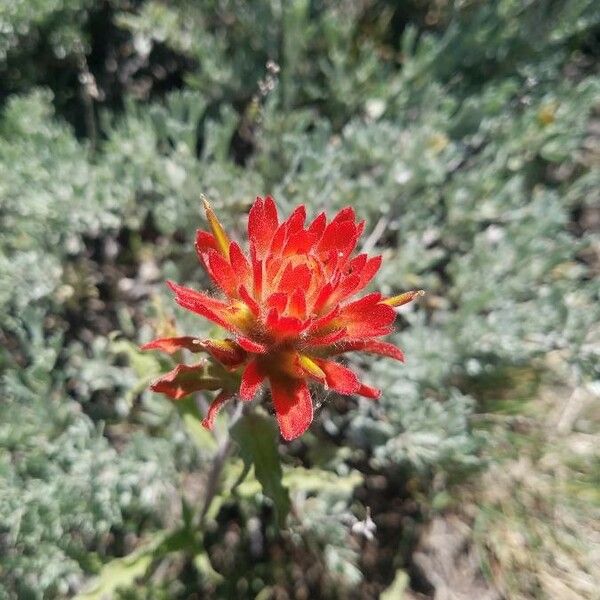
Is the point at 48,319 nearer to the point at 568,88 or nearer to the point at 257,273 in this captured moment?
the point at 257,273

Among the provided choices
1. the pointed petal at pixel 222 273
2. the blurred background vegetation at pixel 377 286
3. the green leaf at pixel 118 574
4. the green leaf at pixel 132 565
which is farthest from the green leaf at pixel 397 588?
the pointed petal at pixel 222 273

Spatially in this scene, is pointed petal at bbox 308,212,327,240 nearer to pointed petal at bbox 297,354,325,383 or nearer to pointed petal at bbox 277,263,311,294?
pointed petal at bbox 277,263,311,294

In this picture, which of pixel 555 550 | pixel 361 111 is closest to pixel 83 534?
pixel 555 550

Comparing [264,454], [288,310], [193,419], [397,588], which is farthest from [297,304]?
[397,588]

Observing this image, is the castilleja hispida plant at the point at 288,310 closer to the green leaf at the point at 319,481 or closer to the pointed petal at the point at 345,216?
the pointed petal at the point at 345,216

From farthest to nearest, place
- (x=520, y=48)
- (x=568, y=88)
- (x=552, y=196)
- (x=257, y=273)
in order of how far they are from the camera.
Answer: (x=520, y=48) → (x=568, y=88) → (x=552, y=196) → (x=257, y=273)

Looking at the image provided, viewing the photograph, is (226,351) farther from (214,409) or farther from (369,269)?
(369,269)

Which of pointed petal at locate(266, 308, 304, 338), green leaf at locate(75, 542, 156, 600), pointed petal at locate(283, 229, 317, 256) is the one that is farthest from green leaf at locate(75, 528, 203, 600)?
pointed petal at locate(283, 229, 317, 256)
